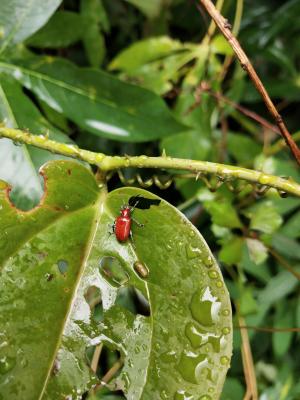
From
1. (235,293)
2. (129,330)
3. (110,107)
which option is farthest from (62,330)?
(235,293)

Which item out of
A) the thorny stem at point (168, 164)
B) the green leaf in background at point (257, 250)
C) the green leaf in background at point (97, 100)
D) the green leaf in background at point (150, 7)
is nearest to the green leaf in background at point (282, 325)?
the green leaf in background at point (257, 250)

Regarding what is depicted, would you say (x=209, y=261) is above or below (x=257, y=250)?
above

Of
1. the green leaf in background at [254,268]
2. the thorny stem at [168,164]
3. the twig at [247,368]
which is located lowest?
the twig at [247,368]

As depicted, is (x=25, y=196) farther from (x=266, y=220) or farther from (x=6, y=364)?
(x=266, y=220)

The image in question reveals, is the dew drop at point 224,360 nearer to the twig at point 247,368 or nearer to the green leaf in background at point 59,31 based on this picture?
the twig at point 247,368

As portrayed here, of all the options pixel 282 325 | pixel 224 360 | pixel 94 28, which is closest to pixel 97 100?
pixel 94 28

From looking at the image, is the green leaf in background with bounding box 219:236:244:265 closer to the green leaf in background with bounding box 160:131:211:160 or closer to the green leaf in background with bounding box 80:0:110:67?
the green leaf in background with bounding box 160:131:211:160
